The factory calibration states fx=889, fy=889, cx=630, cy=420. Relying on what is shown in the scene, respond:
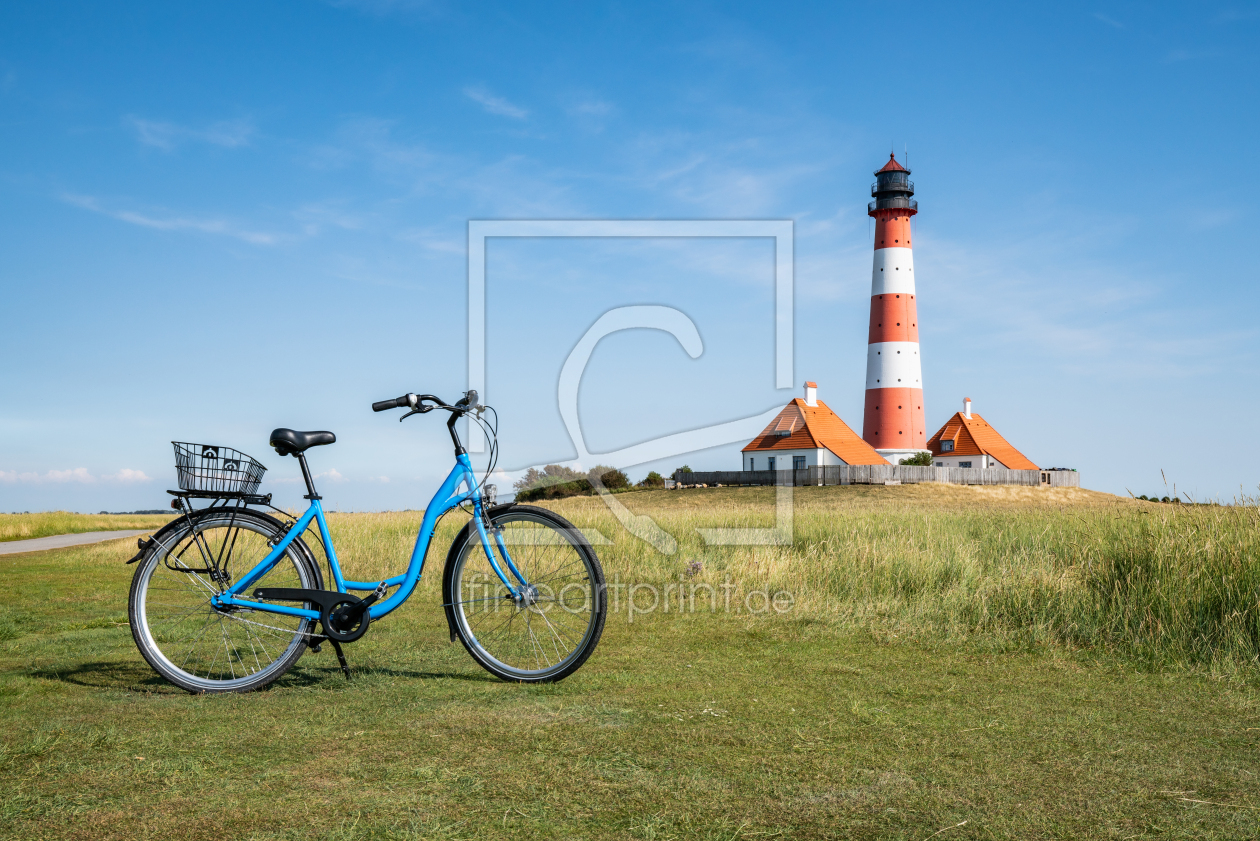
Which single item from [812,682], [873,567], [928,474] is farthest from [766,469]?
[812,682]

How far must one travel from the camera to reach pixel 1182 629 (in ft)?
20.6

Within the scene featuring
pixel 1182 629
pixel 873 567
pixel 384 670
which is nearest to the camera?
pixel 384 670

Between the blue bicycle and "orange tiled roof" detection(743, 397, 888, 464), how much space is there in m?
46.8

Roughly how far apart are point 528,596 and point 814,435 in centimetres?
4792

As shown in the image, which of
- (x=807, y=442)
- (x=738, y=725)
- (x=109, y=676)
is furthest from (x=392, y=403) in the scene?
(x=807, y=442)

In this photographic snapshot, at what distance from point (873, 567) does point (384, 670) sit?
506 centimetres

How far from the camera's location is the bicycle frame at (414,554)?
5.24 metres

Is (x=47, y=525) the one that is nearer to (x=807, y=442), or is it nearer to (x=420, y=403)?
(x=420, y=403)

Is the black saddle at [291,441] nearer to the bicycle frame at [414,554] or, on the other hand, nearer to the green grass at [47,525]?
the bicycle frame at [414,554]

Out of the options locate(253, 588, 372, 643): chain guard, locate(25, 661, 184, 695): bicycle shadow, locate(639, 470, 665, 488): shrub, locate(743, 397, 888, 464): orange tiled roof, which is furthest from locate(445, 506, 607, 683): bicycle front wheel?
locate(743, 397, 888, 464): orange tiled roof

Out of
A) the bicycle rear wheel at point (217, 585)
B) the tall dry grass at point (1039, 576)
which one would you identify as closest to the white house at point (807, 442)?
the tall dry grass at point (1039, 576)

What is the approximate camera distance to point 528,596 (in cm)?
529

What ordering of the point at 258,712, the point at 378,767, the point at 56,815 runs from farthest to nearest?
the point at 258,712 → the point at 378,767 → the point at 56,815

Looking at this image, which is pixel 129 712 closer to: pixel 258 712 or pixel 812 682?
pixel 258 712
